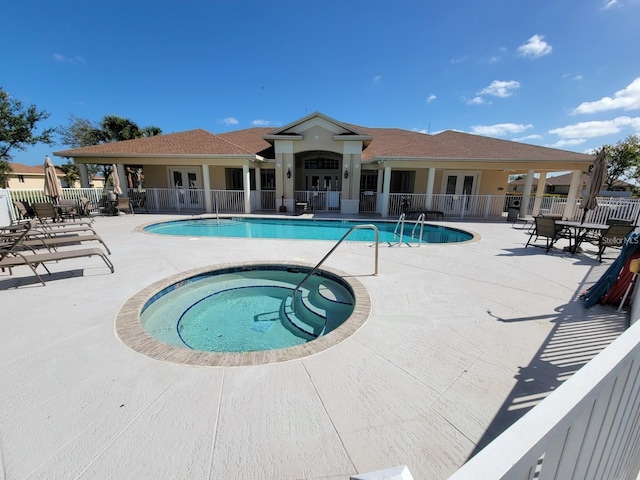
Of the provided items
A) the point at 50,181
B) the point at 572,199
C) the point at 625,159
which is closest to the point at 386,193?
the point at 572,199

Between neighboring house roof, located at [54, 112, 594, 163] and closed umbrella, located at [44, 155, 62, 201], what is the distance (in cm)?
342

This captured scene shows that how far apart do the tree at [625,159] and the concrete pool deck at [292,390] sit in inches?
1856

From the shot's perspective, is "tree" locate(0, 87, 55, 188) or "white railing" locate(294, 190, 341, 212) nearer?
"white railing" locate(294, 190, 341, 212)

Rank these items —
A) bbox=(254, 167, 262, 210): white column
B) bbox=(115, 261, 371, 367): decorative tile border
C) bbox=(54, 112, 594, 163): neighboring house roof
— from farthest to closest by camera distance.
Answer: bbox=(254, 167, 262, 210): white column → bbox=(54, 112, 594, 163): neighboring house roof → bbox=(115, 261, 371, 367): decorative tile border

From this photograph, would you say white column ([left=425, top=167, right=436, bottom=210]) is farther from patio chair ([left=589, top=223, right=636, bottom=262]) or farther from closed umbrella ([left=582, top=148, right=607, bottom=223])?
patio chair ([left=589, top=223, right=636, bottom=262])

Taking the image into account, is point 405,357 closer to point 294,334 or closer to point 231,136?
point 294,334

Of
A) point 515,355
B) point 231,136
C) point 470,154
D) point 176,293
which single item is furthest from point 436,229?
point 231,136

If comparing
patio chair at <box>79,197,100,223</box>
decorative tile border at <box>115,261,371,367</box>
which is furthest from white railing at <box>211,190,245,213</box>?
decorative tile border at <box>115,261,371,367</box>

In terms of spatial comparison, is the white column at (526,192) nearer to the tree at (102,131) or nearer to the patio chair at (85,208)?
the patio chair at (85,208)

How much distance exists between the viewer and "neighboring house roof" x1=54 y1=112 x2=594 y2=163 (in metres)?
13.9

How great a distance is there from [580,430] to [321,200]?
636 inches

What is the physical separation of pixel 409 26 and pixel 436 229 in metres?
9.08

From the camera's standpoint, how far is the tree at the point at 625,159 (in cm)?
3447

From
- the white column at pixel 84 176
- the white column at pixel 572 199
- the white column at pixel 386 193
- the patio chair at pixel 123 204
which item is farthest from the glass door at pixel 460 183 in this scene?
the white column at pixel 84 176
